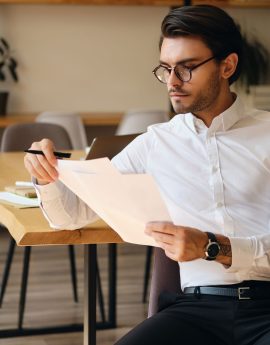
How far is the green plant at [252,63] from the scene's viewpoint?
254 inches

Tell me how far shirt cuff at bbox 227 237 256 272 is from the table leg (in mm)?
538

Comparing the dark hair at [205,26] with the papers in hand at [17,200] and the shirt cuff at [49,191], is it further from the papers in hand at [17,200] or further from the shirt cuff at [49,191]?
the papers in hand at [17,200]

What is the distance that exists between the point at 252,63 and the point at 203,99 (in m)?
4.46

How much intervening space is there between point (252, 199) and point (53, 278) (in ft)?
8.54

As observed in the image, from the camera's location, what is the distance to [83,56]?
6.23 m

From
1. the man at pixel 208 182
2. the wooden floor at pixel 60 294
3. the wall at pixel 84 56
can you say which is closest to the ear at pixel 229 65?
the man at pixel 208 182

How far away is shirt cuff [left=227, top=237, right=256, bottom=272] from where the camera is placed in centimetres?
187

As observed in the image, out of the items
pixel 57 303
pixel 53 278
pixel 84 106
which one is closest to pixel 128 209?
pixel 57 303

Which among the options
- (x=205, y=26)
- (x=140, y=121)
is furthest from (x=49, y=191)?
(x=140, y=121)

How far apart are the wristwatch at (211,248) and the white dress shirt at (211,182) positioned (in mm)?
116

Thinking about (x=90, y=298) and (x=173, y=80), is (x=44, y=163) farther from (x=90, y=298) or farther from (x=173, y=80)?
(x=90, y=298)

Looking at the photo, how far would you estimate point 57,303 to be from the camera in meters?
4.06

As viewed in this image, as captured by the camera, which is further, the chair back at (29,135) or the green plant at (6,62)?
the green plant at (6,62)

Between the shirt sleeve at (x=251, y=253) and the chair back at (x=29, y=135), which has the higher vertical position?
the shirt sleeve at (x=251, y=253)
